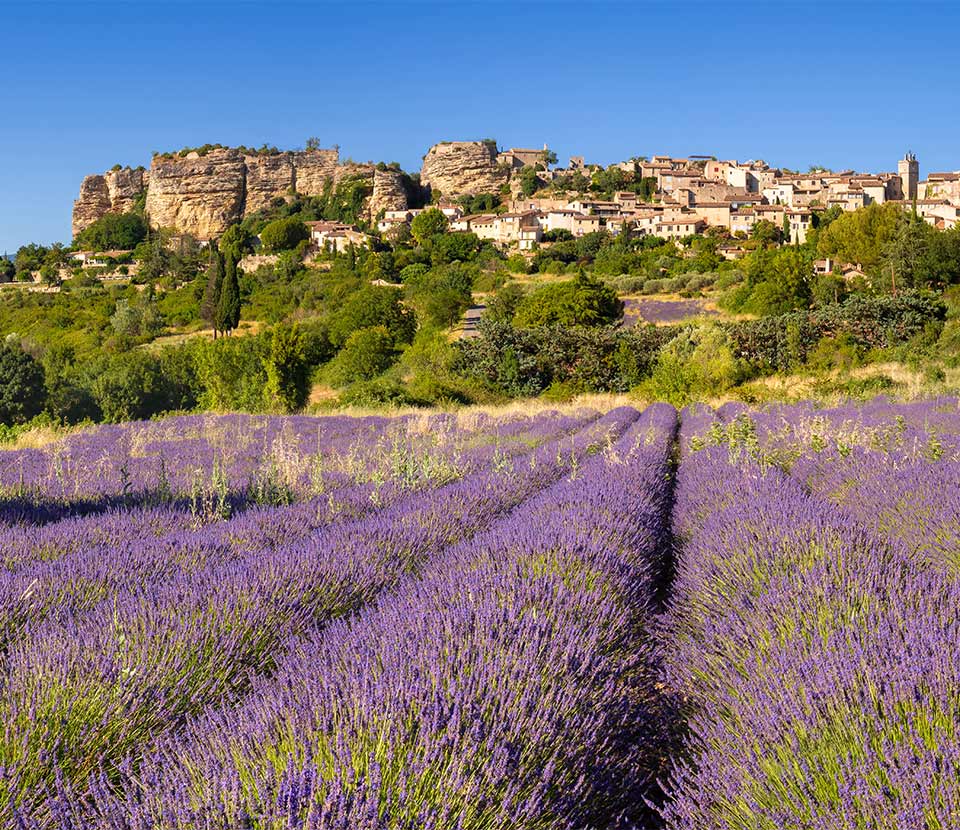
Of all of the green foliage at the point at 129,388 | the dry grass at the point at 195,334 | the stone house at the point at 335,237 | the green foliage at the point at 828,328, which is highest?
the stone house at the point at 335,237

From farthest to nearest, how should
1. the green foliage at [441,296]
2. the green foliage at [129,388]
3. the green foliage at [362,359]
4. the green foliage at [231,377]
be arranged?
the green foliage at [441,296], the green foliage at [362,359], the green foliage at [129,388], the green foliage at [231,377]

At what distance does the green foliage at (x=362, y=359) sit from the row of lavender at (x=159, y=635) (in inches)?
939

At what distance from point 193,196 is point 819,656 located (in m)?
99.6

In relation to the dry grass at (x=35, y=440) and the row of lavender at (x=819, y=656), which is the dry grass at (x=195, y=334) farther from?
the row of lavender at (x=819, y=656)

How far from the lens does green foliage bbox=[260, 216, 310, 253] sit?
7350cm

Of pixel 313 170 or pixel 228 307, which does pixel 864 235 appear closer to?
pixel 228 307

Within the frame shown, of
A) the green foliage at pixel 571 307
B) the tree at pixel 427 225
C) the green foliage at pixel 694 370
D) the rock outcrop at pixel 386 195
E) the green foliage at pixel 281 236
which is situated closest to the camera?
the green foliage at pixel 694 370

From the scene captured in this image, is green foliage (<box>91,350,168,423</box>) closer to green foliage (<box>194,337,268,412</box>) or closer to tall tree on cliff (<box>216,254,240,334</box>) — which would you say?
green foliage (<box>194,337,268,412</box>)

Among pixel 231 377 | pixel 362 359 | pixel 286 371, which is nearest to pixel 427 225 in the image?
pixel 362 359

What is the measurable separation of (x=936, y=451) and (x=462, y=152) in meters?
96.4

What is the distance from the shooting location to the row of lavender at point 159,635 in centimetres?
176

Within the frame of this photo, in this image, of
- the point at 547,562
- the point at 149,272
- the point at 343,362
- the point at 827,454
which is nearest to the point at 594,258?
the point at 343,362

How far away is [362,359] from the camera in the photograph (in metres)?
Result: 28.2

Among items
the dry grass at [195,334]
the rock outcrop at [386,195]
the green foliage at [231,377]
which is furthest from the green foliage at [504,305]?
the rock outcrop at [386,195]
